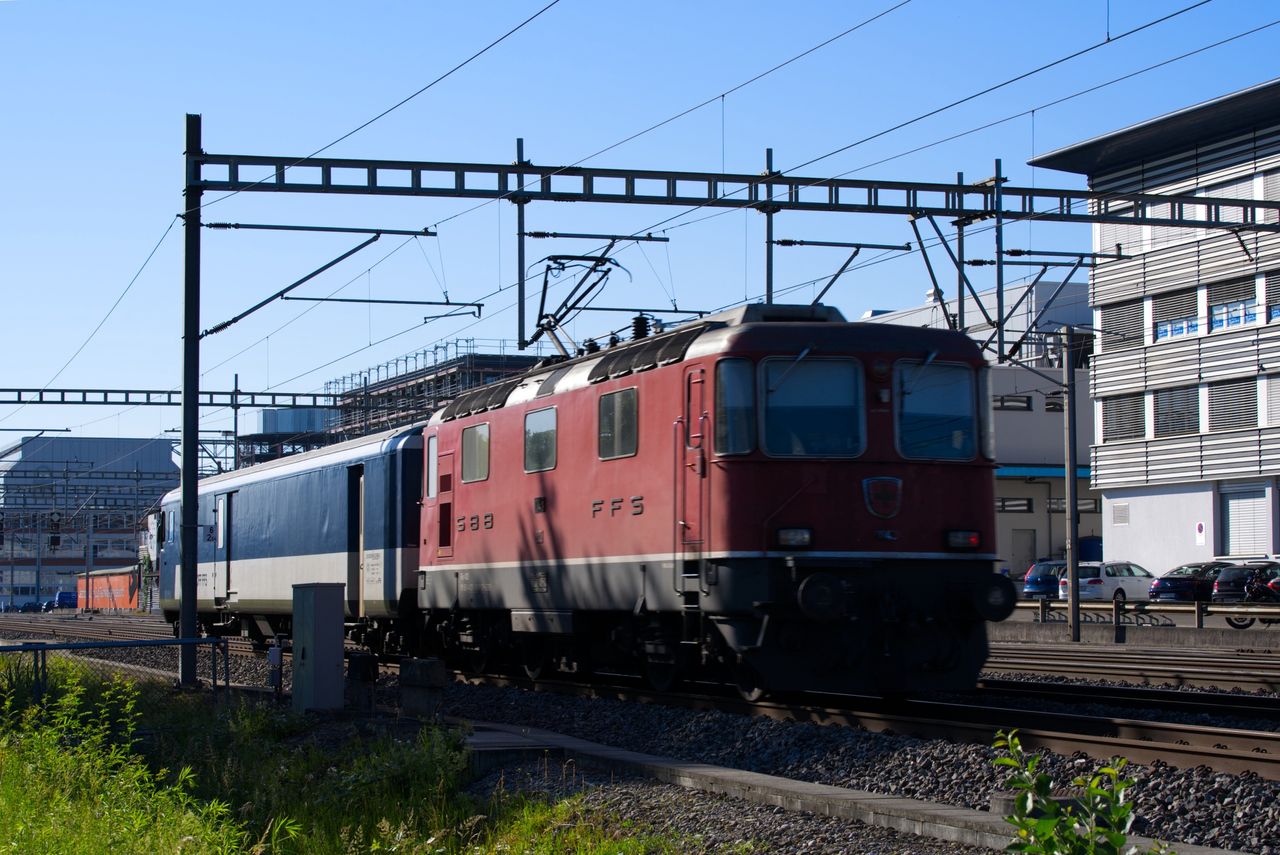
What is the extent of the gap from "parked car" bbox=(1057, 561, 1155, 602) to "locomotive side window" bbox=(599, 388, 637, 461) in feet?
102

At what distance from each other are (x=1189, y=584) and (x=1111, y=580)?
3730 millimetres

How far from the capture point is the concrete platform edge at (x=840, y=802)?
7.87 m

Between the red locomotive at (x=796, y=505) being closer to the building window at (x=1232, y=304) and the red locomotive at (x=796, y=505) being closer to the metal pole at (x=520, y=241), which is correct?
the metal pole at (x=520, y=241)

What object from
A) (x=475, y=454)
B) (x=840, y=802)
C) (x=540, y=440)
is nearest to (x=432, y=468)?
(x=475, y=454)

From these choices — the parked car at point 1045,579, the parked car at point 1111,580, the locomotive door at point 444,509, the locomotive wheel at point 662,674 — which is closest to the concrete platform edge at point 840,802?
the locomotive wheel at point 662,674

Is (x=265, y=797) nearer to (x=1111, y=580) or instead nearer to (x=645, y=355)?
(x=645, y=355)

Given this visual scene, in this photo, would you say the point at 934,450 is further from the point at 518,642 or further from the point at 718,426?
the point at 518,642

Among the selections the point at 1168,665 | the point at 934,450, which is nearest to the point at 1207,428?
the point at 1168,665

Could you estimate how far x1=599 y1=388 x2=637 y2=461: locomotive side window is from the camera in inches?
612

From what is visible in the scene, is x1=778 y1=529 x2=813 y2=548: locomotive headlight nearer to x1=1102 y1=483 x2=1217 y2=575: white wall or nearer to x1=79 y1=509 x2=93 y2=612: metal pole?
x1=1102 y1=483 x2=1217 y2=575: white wall

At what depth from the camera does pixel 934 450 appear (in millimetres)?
14508

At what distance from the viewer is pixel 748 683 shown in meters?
14.6

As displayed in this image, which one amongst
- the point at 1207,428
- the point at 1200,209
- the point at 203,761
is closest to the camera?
the point at 203,761

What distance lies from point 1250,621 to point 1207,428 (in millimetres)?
16964
